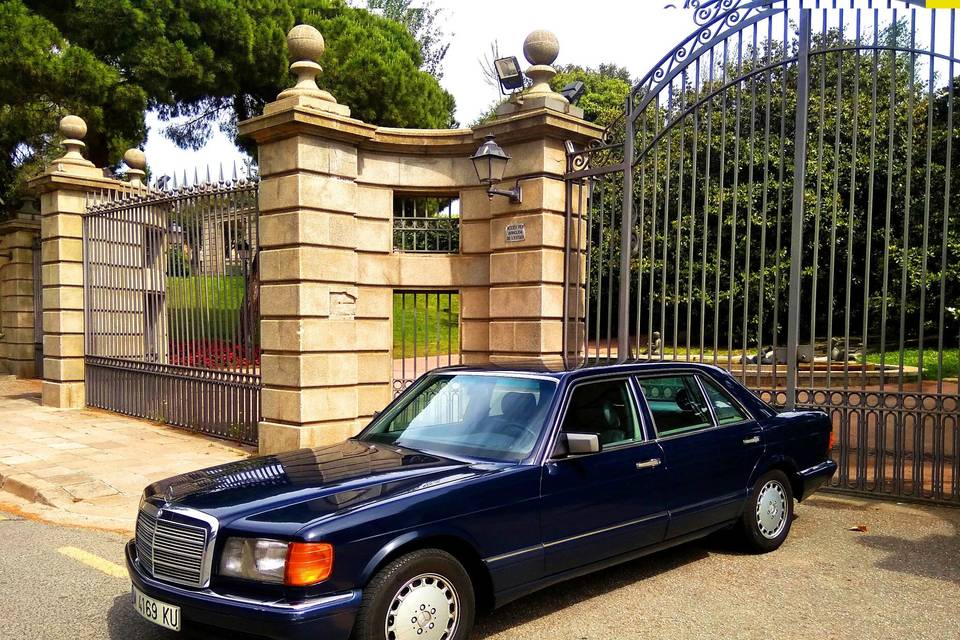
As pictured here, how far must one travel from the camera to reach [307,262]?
848cm

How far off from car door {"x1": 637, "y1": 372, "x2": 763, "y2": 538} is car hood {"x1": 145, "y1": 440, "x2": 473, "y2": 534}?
58.6 inches

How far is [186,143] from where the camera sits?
2467 centimetres

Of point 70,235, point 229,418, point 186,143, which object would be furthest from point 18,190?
point 229,418

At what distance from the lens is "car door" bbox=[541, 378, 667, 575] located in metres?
4.18

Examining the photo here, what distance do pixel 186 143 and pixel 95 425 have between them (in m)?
15.7

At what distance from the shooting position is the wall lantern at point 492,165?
27.1ft

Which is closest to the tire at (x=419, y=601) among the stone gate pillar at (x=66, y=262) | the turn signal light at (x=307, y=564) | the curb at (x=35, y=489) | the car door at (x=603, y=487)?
the turn signal light at (x=307, y=564)

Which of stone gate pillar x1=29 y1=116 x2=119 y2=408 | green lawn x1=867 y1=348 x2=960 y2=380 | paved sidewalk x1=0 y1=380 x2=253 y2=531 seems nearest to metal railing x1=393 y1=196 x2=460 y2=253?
paved sidewalk x1=0 y1=380 x2=253 y2=531

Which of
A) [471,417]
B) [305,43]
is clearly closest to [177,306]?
[305,43]

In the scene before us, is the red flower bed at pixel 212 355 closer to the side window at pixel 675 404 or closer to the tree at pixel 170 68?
the side window at pixel 675 404

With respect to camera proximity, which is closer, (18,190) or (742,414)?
(742,414)

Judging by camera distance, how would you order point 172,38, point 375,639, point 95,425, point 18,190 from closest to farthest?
point 375,639
point 95,425
point 172,38
point 18,190

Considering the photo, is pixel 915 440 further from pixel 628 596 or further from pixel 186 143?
pixel 186 143

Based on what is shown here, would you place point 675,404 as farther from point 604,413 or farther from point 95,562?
point 95,562
